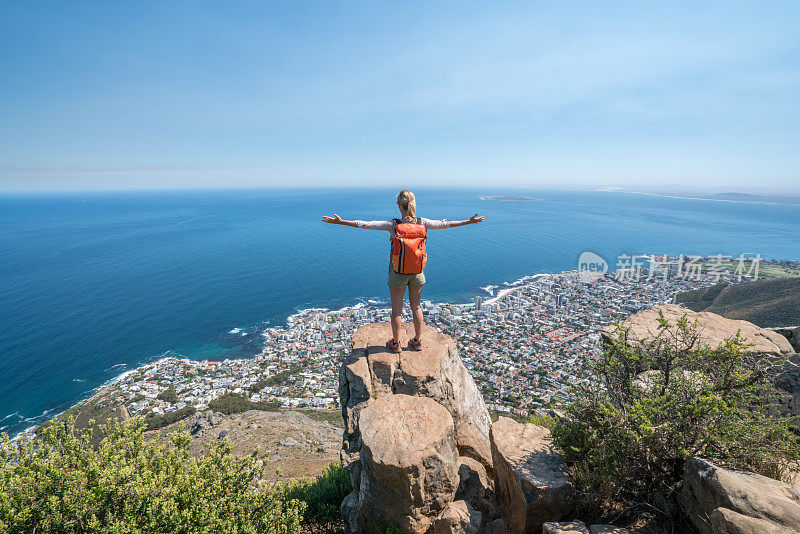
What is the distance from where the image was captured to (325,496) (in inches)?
357

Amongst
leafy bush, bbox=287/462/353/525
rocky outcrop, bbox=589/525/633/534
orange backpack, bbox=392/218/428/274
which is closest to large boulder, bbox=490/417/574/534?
rocky outcrop, bbox=589/525/633/534

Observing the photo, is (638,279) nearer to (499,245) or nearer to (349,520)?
(499,245)

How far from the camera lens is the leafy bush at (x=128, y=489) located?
196 inches

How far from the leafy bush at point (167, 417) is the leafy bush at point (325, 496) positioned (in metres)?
26.9

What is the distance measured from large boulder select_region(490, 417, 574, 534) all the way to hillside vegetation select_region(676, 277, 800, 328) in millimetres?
37625

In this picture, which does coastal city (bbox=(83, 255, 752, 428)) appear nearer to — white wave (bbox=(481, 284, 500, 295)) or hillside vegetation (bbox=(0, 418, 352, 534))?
white wave (bbox=(481, 284, 500, 295))

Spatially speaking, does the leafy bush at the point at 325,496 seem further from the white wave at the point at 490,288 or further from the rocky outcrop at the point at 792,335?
the white wave at the point at 490,288

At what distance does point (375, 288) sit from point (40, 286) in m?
64.0

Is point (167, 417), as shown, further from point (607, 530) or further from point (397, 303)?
point (607, 530)

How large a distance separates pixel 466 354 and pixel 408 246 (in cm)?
3575

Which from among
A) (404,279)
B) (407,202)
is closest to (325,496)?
(404,279)

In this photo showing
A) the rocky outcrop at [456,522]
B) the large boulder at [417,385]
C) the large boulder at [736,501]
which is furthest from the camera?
the large boulder at [417,385]

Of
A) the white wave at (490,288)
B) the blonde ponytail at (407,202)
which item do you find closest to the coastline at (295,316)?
the white wave at (490,288)

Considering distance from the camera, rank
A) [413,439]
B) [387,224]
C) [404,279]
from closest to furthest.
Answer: [413,439] → [387,224] → [404,279]
